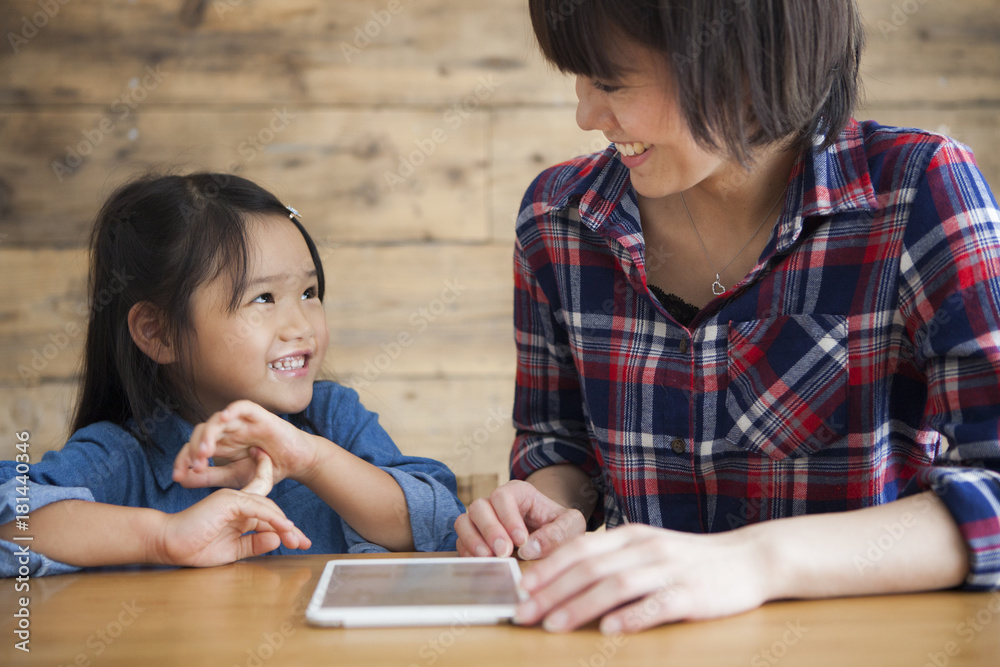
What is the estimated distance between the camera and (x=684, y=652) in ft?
1.82

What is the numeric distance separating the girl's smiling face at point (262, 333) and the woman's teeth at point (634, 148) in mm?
491

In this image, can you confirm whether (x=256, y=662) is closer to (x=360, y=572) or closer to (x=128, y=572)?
(x=360, y=572)

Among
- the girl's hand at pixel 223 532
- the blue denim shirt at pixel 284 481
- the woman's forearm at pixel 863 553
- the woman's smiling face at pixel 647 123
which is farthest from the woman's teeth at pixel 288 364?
the woman's forearm at pixel 863 553

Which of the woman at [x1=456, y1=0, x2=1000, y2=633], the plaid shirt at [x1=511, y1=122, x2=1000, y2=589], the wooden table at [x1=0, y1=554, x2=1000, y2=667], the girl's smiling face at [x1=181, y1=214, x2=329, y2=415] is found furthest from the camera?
the girl's smiling face at [x1=181, y1=214, x2=329, y2=415]

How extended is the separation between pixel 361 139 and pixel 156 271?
35.5 inches

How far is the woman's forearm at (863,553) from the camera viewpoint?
646 millimetres

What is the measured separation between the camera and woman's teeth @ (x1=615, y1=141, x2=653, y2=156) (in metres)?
0.92

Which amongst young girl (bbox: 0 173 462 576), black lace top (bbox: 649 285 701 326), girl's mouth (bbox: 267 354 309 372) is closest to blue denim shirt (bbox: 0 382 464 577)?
young girl (bbox: 0 173 462 576)

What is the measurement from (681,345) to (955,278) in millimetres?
305

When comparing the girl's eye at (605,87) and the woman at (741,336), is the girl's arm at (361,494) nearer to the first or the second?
the woman at (741,336)

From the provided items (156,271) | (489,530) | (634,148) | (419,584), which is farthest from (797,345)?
(156,271)

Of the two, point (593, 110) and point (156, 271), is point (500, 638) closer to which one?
point (593, 110)

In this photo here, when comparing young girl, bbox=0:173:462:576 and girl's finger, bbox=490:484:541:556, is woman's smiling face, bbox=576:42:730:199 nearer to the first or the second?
girl's finger, bbox=490:484:541:556

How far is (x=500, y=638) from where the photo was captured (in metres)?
0.58
